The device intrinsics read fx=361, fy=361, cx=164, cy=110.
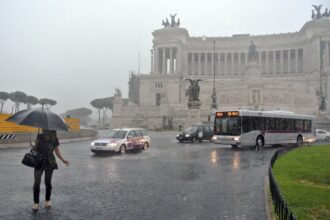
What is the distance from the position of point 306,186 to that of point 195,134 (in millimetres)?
22437

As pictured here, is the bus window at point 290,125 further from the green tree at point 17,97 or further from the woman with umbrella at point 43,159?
the green tree at point 17,97

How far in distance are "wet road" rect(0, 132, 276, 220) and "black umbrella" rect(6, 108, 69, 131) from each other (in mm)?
1848

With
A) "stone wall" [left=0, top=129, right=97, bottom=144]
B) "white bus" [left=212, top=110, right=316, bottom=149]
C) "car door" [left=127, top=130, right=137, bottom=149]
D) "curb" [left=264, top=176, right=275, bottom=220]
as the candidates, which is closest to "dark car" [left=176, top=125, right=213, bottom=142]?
"white bus" [left=212, top=110, right=316, bottom=149]

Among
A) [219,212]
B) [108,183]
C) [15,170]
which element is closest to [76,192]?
[108,183]

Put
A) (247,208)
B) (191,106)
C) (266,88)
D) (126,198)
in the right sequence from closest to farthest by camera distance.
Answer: (247,208) → (126,198) → (191,106) → (266,88)

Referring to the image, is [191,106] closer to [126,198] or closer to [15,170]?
[15,170]

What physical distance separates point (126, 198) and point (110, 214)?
5.12 ft

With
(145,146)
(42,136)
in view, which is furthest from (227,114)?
(42,136)

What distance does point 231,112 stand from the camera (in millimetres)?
25391

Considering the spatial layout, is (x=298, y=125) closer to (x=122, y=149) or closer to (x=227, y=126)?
(x=227, y=126)

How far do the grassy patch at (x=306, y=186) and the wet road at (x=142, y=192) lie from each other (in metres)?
0.71

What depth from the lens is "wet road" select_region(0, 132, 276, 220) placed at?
25.4ft

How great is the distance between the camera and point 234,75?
106562 millimetres

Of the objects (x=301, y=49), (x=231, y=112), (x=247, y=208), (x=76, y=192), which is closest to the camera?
(x=247, y=208)
